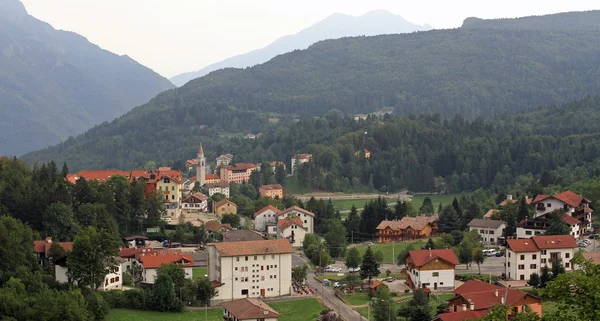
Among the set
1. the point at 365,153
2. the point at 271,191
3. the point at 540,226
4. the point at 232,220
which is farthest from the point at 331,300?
the point at 365,153

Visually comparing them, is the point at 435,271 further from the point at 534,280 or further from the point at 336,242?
the point at 336,242

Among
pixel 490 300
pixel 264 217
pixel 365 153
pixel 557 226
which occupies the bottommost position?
pixel 490 300

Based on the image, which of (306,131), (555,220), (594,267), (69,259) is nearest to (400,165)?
(306,131)

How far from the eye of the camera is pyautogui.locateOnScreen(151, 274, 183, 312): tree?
47781 mm

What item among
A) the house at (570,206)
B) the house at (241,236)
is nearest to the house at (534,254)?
the house at (570,206)

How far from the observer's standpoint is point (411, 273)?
2063 inches

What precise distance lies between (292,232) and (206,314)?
24.5m

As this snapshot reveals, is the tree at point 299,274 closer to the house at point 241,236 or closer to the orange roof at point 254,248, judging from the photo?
the orange roof at point 254,248

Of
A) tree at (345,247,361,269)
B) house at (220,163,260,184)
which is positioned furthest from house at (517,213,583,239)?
house at (220,163,260,184)

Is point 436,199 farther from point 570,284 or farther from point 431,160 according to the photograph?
point 570,284

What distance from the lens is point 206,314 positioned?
47344 mm

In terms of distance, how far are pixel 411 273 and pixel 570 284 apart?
30.5 m

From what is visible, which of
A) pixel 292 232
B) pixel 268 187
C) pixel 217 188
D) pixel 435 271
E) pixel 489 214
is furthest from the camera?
pixel 268 187

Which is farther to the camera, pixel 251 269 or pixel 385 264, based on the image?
pixel 385 264
